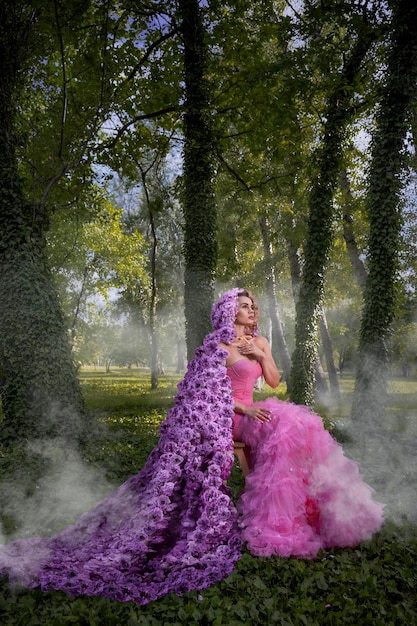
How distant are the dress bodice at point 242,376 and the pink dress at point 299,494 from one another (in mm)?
24

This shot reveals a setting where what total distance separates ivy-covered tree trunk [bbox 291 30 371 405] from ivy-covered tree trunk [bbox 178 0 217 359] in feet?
10.0

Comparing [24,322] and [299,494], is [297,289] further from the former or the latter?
[299,494]

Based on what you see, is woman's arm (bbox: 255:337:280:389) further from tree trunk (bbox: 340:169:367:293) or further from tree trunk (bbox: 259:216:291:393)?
tree trunk (bbox: 259:216:291:393)

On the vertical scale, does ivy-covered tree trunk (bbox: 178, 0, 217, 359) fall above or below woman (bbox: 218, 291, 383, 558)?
above

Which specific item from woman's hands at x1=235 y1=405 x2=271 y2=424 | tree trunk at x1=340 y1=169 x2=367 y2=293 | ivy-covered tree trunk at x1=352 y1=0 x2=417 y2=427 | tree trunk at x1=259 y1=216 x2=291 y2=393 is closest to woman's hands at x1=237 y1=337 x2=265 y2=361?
woman's hands at x1=235 y1=405 x2=271 y2=424

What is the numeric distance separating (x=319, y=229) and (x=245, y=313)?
7645mm

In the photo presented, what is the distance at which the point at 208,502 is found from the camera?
14.1 ft

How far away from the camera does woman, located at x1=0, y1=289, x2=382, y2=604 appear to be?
3.84 meters

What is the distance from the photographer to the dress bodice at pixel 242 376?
15.7 ft

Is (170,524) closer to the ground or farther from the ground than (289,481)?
closer to the ground

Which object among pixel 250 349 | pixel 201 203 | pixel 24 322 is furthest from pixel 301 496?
pixel 201 203

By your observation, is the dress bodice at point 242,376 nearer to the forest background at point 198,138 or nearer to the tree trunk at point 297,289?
the forest background at point 198,138

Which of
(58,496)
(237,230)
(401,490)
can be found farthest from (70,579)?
(237,230)

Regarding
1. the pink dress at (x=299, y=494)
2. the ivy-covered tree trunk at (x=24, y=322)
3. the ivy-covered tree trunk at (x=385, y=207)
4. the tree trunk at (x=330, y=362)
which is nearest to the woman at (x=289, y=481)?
the pink dress at (x=299, y=494)
